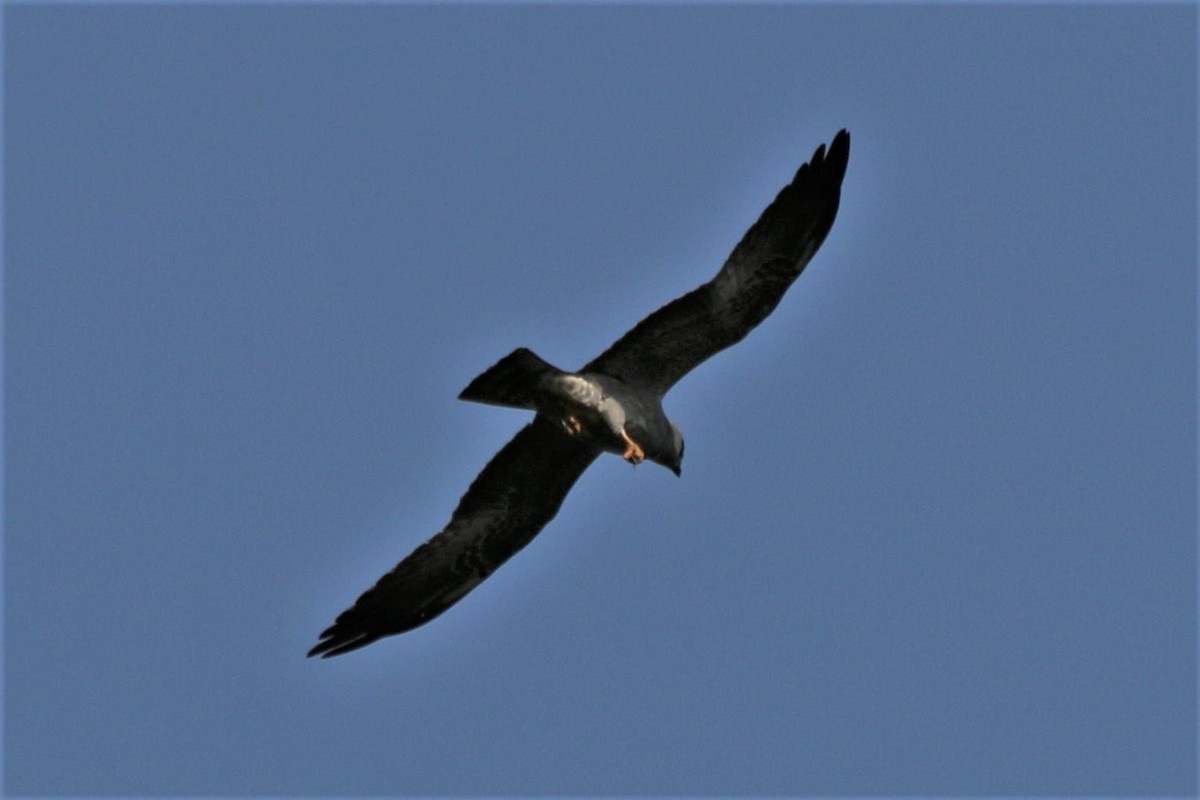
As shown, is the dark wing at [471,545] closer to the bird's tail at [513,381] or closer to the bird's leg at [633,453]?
the bird's leg at [633,453]

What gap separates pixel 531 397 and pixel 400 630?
306 centimetres

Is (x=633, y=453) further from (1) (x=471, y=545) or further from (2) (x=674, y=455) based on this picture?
(1) (x=471, y=545)

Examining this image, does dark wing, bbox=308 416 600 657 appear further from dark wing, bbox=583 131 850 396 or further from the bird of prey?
dark wing, bbox=583 131 850 396

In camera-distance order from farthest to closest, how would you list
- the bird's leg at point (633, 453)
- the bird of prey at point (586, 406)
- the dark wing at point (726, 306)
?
1. the dark wing at point (726, 306)
2. the bird's leg at point (633, 453)
3. the bird of prey at point (586, 406)

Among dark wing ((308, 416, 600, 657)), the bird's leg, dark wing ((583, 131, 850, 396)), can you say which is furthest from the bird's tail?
dark wing ((308, 416, 600, 657))

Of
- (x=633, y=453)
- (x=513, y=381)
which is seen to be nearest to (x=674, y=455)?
(x=633, y=453)

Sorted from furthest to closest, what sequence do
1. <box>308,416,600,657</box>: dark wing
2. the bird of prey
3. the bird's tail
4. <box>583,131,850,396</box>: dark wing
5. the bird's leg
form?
<box>308,416,600,657</box>: dark wing
<box>583,131,850,396</box>: dark wing
the bird's leg
the bird of prey
the bird's tail

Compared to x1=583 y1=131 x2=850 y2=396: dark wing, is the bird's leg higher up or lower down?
lower down

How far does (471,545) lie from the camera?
797 inches

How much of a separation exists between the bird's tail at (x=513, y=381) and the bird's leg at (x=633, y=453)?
87cm

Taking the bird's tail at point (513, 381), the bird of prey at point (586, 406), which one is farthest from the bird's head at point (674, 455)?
the bird's tail at point (513, 381)

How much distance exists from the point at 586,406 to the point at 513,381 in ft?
2.21

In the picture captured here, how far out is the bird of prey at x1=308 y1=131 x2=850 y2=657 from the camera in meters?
18.6

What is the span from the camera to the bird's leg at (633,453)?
18.7 meters
